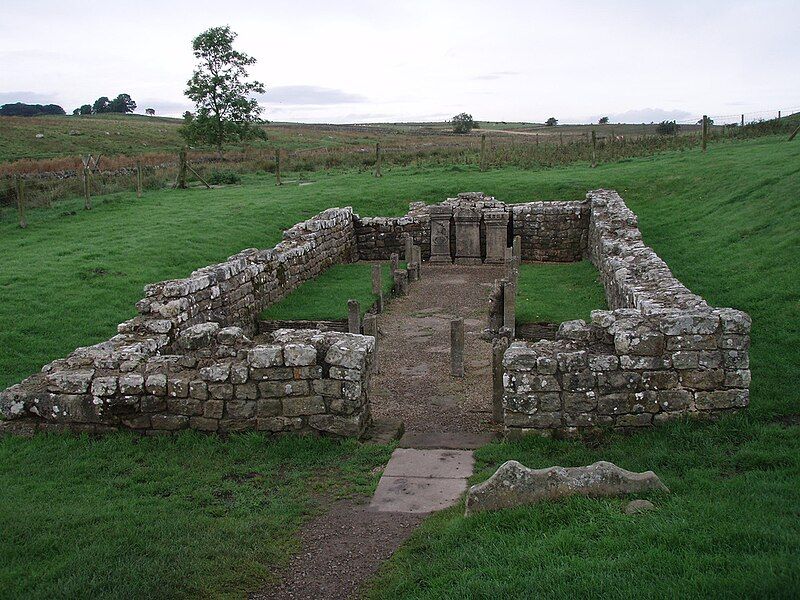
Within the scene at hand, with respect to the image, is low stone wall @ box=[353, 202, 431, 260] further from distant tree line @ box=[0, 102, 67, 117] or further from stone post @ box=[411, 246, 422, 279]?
distant tree line @ box=[0, 102, 67, 117]

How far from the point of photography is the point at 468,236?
24.6m

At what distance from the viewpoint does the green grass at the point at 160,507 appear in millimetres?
5535

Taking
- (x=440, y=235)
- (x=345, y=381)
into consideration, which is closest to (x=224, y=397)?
(x=345, y=381)

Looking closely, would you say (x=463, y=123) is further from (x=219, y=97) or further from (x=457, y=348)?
(x=457, y=348)

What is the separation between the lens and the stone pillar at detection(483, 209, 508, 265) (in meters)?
24.3

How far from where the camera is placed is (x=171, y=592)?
5.40 meters

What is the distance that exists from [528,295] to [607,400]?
9.80 m

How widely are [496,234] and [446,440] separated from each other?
16215mm

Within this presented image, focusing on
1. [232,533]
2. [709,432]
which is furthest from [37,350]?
[709,432]

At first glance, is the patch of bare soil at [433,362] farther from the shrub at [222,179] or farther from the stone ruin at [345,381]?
the shrub at [222,179]

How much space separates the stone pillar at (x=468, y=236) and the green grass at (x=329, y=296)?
332 centimetres

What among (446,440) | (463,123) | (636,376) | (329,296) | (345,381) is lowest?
(446,440)

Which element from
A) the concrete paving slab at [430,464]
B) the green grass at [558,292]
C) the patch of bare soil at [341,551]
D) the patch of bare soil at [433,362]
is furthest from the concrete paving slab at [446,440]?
the green grass at [558,292]

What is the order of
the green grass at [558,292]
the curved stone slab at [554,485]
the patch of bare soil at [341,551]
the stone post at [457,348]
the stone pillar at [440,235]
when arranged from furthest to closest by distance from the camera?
the stone pillar at [440,235], the green grass at [558,292], the stone post at [457,348], the curved stone slab at [554,485], the patch of bare soil at [341,551]
